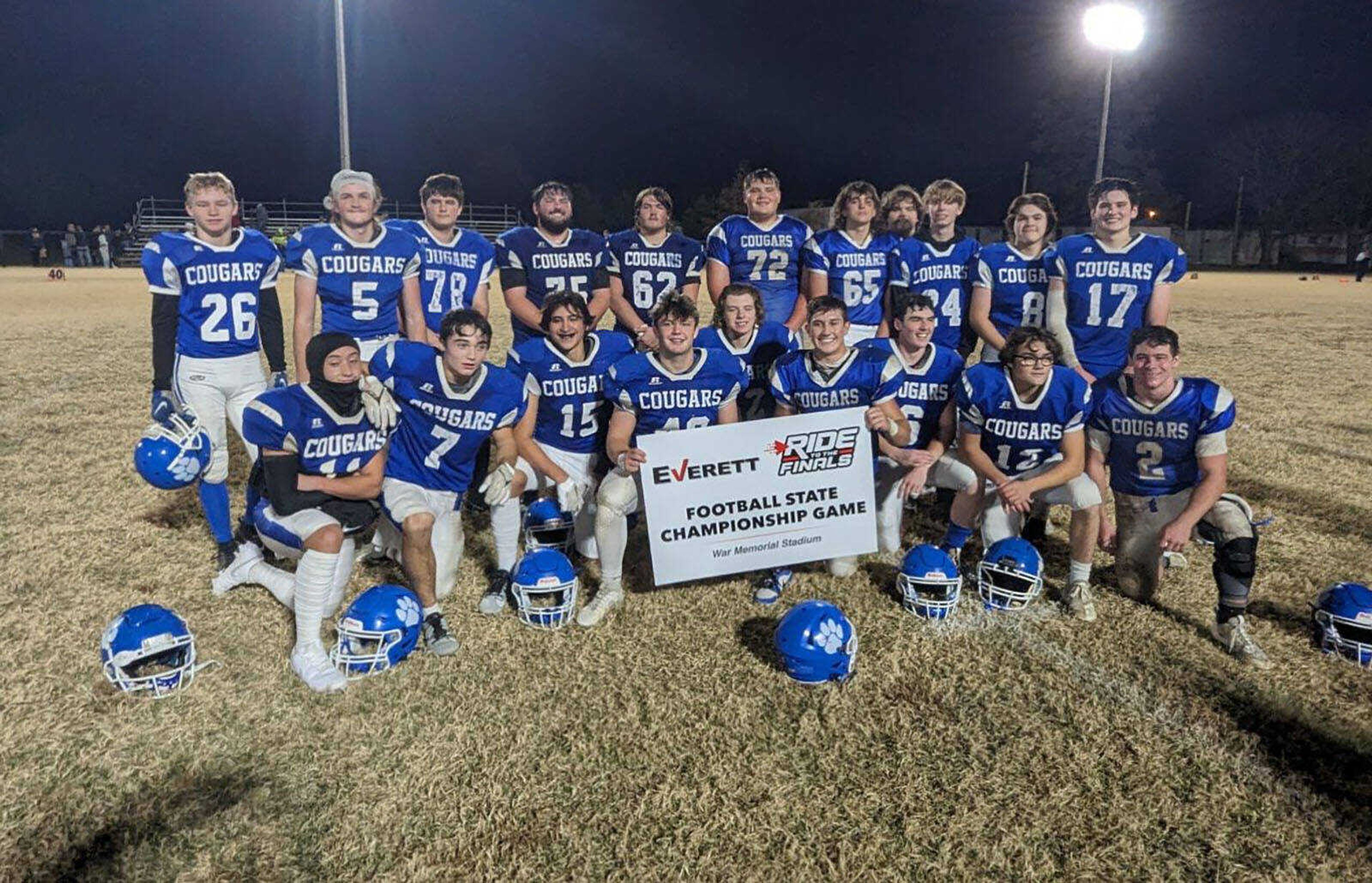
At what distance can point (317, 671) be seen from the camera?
12.7ft

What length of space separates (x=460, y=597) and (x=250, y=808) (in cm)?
181

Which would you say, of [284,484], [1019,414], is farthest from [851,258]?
[284,484]

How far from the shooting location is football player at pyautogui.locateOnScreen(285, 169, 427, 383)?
520 cm

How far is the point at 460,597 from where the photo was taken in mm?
4797

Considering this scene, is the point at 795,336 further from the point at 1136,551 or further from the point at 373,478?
the point at 373,478

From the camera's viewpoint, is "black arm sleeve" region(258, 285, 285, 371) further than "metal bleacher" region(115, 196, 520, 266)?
No

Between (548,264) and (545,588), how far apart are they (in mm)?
2820

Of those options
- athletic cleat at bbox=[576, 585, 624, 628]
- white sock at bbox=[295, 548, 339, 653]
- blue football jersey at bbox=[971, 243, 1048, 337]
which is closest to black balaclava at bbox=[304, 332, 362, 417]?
white sock at bbox=[295, 548, 339, 653]

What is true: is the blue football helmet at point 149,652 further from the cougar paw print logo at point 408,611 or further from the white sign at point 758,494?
the white sign at point 758,494

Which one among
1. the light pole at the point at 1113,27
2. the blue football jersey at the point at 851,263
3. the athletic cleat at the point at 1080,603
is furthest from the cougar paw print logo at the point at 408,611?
the light pole at the point at 1113,27

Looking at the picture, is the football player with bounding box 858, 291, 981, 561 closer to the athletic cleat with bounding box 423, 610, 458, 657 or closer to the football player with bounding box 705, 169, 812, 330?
the football player with bounding box 705, 169, 812, 330

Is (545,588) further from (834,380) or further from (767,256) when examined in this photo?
(767,256)

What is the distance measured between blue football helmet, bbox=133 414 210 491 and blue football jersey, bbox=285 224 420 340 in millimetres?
1024

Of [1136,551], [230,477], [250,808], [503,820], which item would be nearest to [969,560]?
[1136,551]
